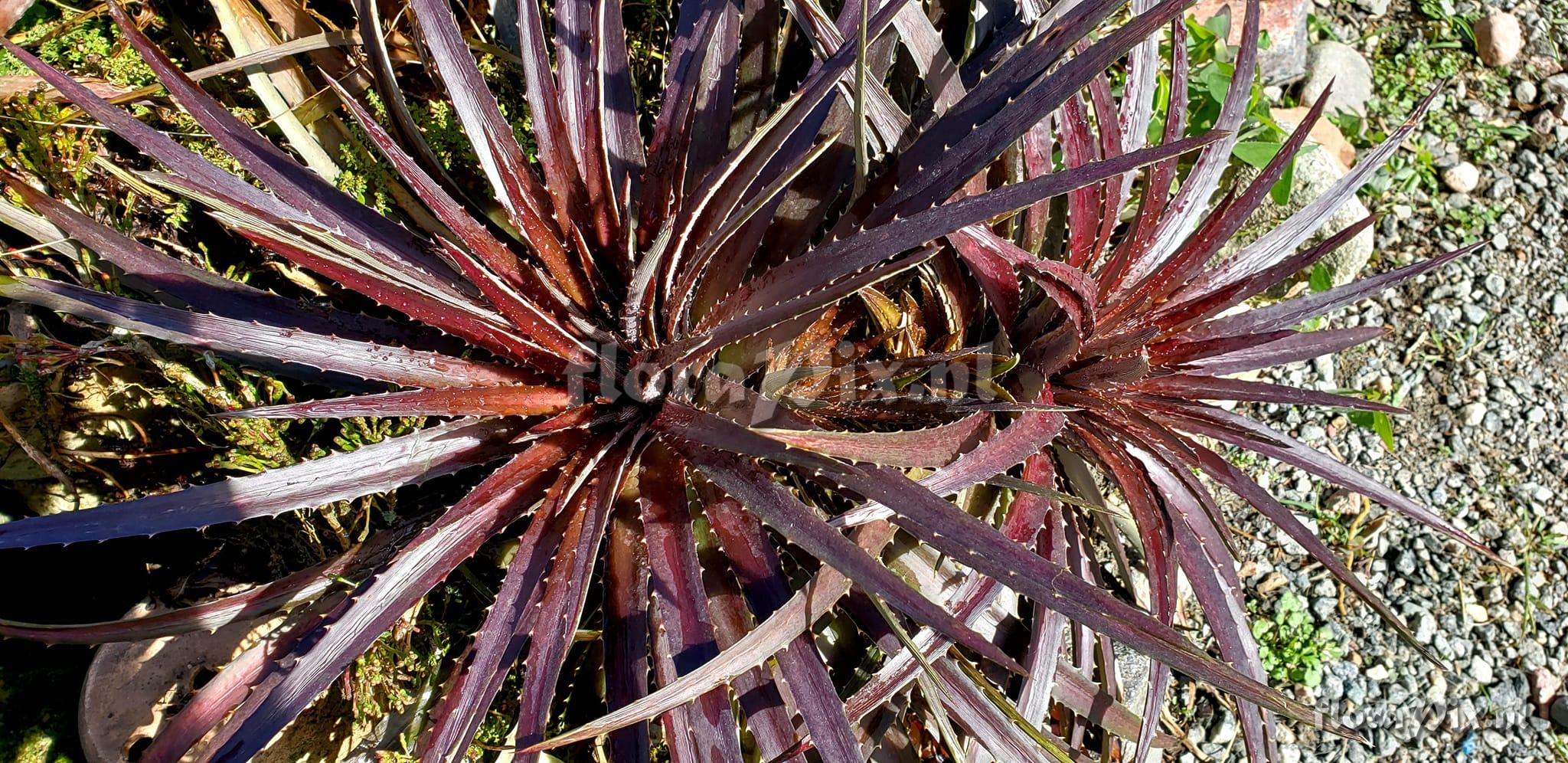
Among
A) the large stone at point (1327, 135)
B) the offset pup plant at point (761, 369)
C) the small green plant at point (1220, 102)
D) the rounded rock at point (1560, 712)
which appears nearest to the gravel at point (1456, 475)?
the rounded rock at point (1560, 712)

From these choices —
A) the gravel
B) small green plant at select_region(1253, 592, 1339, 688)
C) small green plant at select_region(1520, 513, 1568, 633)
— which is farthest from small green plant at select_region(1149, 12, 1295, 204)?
small green plant at select_region(1520, 513, 1568, 633)

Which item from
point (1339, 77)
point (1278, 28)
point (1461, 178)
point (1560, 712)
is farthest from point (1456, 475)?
point (1278, 28)

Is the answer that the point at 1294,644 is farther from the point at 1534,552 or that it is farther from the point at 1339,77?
the point at 1339,77

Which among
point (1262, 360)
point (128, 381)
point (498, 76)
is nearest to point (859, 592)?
point (1262, 360)

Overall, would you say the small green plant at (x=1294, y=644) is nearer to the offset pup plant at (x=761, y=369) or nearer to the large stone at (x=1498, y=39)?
the offset pup plant at (x=761, y=369)

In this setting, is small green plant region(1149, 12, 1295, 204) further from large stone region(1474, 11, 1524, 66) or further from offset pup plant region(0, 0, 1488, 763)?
large stone region(1474, 11, 1524, 66)

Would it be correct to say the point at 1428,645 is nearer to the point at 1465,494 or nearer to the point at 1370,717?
the point at 1370,717

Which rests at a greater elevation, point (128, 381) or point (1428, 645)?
point (1428, 645)
